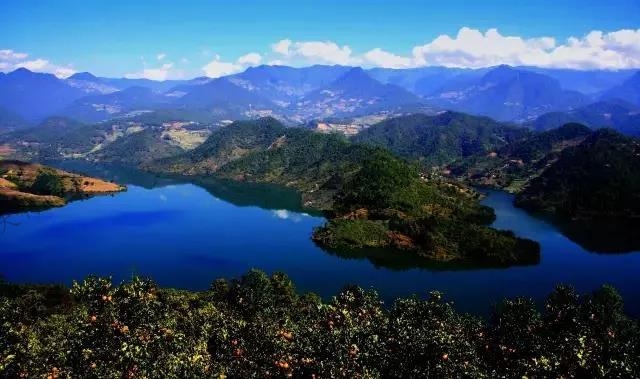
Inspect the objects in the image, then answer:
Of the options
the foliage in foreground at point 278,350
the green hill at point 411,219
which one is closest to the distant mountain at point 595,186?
the green hill at point 411,219

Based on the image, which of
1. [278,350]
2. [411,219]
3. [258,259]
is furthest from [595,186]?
[278,350]

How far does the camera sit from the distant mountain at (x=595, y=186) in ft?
522

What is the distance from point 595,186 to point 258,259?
11411 centimetres

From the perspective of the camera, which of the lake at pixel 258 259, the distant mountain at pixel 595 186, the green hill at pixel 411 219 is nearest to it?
the lake at pixel 258 259

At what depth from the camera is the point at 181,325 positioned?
43938mm

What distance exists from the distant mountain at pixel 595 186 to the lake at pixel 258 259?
1270 cm

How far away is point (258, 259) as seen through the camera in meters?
124

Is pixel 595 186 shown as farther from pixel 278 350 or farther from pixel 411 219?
pixel 278 350

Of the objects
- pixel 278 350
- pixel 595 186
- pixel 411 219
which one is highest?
pixel 278 350

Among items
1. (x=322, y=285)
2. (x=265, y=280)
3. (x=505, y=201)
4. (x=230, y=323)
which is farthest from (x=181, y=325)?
(x=505, y=201)

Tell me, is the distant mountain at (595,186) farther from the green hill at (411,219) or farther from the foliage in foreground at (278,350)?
the foliage in foreground at (278,350)

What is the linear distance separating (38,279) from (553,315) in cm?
10085

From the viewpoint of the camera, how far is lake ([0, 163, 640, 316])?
102375mm

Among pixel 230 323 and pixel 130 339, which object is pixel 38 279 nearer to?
pixel 230 323
